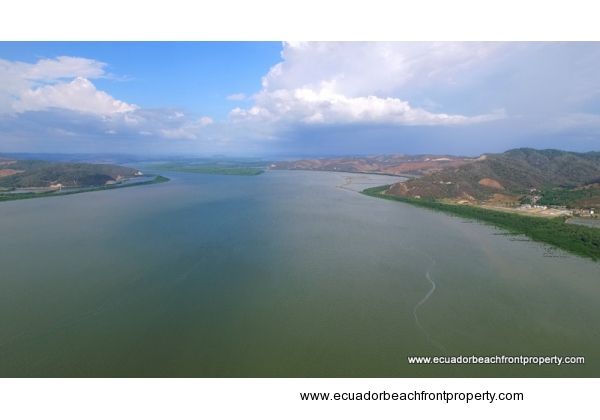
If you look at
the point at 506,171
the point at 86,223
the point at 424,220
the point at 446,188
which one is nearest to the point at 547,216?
the point at 424,220

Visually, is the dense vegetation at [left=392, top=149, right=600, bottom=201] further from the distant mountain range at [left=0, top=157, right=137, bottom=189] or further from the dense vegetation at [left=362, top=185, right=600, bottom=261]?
the distant mountain range at [left=0, top=157, right=137, bottom=189]

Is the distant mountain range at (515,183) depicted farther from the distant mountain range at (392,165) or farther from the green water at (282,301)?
the distant mountain range at (392,165)

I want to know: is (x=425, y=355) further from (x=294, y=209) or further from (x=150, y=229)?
(x=294, y=209)

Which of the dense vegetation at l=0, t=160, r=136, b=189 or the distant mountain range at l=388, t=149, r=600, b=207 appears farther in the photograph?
the dense vegetation at l=0, t=160, r=136, b=189

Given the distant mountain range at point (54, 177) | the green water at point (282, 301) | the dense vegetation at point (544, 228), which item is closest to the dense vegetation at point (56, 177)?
the distant mountain range at point (54, 177)

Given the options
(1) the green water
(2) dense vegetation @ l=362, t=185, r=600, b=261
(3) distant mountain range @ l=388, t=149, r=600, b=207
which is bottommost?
(1) the green water

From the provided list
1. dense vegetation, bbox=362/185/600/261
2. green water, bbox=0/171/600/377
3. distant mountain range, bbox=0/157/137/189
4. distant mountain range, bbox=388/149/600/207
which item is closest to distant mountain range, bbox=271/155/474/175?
distant mountain range, bbox=388/149/600/207
